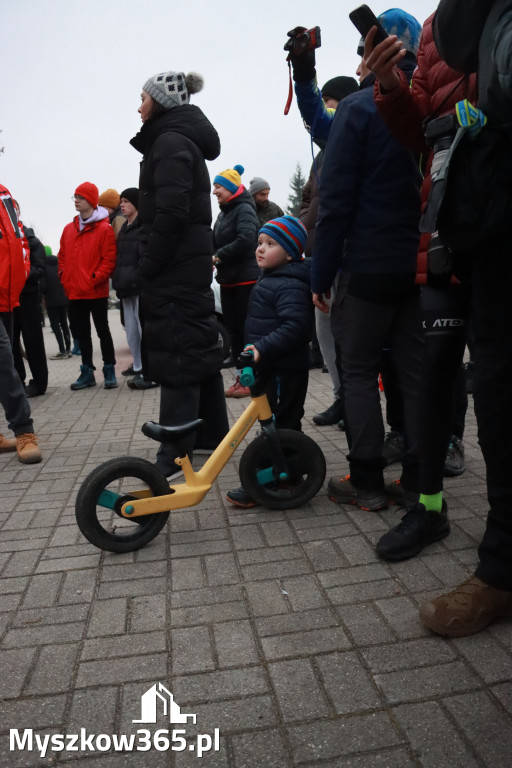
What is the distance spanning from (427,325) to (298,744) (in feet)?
4.87

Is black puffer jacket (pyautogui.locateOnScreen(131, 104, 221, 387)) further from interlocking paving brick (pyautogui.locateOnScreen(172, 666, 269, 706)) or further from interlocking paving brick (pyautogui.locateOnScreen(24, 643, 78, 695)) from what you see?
interlocking paving brick (pyautogui.locateOnScreen(172, 666, 269, 706))

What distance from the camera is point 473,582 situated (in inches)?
85.3

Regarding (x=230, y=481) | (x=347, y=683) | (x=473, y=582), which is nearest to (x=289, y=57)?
(x=230, y=481)

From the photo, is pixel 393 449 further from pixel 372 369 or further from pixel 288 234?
pixel 288 234

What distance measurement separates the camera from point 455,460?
12.3 feet

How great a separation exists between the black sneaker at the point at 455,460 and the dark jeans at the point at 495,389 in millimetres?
1532

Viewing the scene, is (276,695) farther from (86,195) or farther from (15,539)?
(86,195)

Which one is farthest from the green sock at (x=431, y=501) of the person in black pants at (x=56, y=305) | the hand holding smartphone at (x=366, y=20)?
the person in black pants at (x=56, y=305)

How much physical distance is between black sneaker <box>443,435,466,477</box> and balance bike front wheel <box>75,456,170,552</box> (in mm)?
1634

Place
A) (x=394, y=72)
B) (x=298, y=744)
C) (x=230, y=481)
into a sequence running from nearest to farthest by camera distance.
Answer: (x=298, y=744)
(x=394, y=72)
(x=230, y=481)

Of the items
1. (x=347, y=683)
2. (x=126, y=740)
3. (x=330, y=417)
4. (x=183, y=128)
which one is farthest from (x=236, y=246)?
(x=126, y=740)

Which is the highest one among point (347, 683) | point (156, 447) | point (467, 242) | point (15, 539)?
point (467, 242)

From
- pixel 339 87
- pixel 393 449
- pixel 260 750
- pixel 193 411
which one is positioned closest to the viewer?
pixel 260 750

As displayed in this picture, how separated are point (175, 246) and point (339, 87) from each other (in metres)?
1.77
